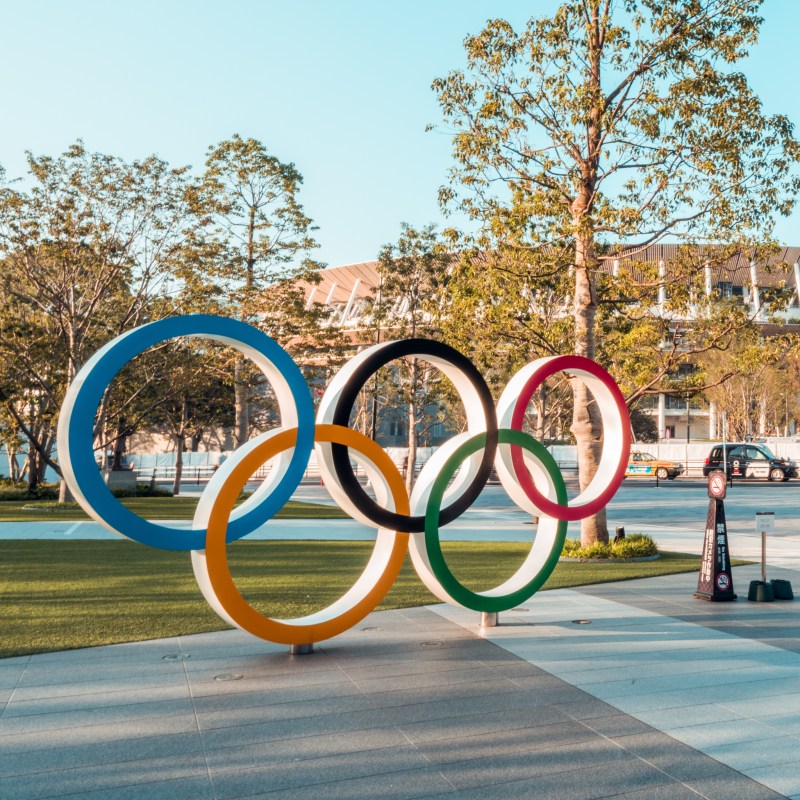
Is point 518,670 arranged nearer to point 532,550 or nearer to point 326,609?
point 326,609

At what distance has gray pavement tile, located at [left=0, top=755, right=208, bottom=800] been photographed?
452 centimetres

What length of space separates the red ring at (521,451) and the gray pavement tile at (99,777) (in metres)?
4.54

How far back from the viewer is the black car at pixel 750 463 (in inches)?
1531

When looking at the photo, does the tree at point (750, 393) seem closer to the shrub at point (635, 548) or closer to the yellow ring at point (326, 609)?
the shrub at point (635, 548)

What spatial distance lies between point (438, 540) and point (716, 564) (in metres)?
3.71

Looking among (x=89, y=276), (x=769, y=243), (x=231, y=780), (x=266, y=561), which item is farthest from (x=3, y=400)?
(x=231, y=780)

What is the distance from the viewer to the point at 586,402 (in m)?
13.8

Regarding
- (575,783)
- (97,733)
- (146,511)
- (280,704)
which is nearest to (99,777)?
(97,733)

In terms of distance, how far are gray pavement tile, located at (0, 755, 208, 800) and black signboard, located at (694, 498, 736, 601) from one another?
6843mm

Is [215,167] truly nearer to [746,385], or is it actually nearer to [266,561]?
[266,561]

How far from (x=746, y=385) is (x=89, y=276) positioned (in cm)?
3797

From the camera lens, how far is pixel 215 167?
26.3m

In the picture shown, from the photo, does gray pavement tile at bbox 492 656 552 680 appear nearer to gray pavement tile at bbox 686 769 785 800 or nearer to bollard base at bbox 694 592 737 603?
gray pavement tile at bbox 686 769 785 800

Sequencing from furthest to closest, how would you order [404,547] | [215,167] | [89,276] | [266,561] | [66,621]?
[215,167] → [89,276] → [266,561] → [66,621] → [404,547]
